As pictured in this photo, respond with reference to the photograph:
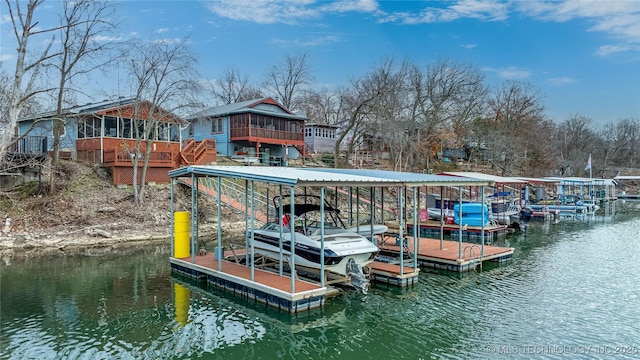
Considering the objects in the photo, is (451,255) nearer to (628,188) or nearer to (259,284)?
(259,284)

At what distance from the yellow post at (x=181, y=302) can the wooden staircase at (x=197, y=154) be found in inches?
554

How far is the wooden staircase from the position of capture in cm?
2675

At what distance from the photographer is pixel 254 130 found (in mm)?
38562


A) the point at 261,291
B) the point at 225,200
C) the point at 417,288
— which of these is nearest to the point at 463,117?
the point at 225,200

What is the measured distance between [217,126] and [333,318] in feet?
108

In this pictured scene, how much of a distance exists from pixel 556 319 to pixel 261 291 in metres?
7.16

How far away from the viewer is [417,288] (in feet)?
43.6

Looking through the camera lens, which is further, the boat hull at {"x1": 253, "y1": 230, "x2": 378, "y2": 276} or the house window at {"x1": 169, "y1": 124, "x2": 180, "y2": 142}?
the house window at {"x1": 169, "y1": 124, "x2": 180, "y2": 142}

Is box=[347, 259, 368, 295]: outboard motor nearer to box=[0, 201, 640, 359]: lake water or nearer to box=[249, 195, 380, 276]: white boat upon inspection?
box=[249, 195, 380, 276]: white boat

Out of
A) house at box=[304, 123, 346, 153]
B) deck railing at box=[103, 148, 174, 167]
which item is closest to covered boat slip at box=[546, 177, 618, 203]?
house at box=[304, 123, 346, 153]

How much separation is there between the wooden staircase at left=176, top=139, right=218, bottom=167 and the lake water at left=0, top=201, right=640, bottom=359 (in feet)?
37.4

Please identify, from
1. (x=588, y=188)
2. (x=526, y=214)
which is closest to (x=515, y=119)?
(x=588, y=188)

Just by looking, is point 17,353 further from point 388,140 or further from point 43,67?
point 388,140

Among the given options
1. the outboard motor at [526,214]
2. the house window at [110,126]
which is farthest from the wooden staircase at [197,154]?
the outboard motor at [526,214]
